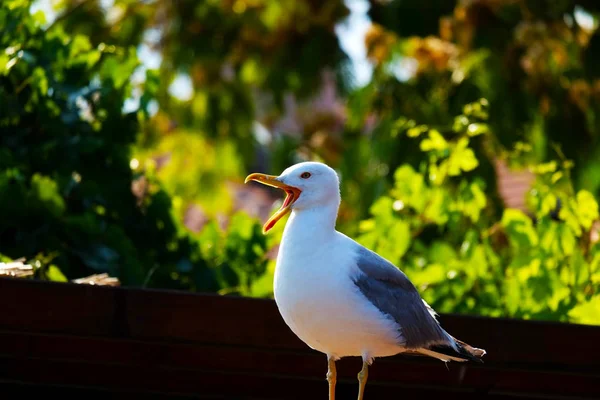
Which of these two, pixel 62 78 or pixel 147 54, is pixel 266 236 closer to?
pixel 62 78

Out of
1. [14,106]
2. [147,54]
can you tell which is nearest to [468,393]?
[14,106]

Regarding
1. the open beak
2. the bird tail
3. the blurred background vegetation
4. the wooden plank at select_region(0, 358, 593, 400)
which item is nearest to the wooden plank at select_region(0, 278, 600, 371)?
the wooden plank at select_region(0, 358, 593, 400)

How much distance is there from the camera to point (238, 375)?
425 cm

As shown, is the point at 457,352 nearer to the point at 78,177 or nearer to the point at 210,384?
the point at 210,384

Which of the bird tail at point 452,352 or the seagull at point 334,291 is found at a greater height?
the seagull at point 334,291

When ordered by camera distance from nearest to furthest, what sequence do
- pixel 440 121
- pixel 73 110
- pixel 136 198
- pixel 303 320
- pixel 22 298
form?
pixel 303 320
pixel 22 298
pixel 73 110
pixel 136 198
pixel 440 121

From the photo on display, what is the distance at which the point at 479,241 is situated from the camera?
6500 millimetres

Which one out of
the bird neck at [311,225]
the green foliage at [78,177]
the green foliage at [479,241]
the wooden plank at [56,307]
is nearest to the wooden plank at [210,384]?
the wooden plank at [56,307]

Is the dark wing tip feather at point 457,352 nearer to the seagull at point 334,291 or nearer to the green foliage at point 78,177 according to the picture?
the seagull at point 334,291

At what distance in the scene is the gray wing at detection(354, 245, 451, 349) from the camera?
3.38 meters

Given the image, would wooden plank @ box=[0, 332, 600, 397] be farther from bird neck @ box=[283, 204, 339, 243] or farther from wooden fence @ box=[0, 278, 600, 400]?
bird neck @ box=[283, 204, 339, 243]

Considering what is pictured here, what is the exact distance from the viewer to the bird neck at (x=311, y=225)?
3336 mm

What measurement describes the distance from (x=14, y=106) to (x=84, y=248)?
87cm

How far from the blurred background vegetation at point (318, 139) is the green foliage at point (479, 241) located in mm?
12
